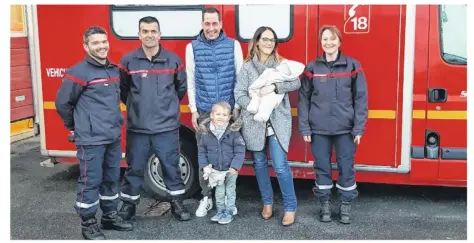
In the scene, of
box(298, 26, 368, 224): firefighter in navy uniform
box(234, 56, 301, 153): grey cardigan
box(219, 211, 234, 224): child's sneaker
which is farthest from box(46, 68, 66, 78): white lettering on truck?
box(298, 26, 368, 224): firefighter in navy uniform

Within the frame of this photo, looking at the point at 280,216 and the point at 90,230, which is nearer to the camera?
the point at 90,230

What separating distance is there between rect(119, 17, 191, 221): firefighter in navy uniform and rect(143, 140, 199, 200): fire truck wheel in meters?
0.52

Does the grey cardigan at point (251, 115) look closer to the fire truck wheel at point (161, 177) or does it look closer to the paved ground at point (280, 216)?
the paved ground at point (280, 216)

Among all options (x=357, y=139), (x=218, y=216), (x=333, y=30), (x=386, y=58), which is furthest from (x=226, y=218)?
(x=386, y=58)

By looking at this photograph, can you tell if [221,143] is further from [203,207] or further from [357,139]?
[357,139]

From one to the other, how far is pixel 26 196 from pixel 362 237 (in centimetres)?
352

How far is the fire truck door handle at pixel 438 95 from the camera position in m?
4.93

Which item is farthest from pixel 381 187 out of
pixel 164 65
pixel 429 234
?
pixel 164 65

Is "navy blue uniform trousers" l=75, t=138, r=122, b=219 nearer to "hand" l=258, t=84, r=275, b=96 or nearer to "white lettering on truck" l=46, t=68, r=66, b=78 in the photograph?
"hand" l=258, t=84, r=275, b=96

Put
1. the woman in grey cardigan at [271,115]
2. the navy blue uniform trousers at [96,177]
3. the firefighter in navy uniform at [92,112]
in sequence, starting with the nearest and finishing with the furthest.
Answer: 1. the firefighter in navy uniform at [92,112]
2. the navy blue uniform trousers at [96,177]
3. the woman in grey cardigan at [271,115]

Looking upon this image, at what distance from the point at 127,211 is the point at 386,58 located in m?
2.67

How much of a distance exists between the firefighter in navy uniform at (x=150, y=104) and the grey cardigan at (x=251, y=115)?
0.55m

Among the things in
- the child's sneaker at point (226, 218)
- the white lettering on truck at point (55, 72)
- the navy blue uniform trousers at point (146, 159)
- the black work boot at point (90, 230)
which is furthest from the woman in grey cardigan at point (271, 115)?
the white lettering on truck at point (55, 72)

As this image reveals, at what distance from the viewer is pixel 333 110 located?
4824 millimetres
